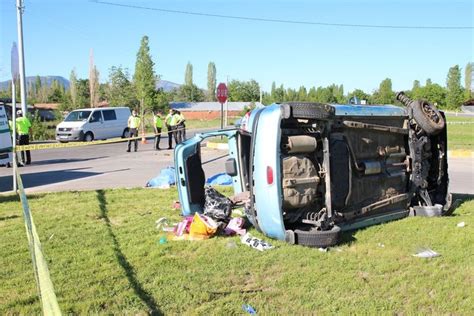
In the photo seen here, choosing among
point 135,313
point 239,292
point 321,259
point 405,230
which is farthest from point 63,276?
point 405,230

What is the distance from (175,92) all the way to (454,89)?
168 feet

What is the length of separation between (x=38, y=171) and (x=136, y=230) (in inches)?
327

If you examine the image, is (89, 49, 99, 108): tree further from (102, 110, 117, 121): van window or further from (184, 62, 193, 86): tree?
(184, 62, 193, 86): tree

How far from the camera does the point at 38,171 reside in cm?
1377

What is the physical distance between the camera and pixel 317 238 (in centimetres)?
560

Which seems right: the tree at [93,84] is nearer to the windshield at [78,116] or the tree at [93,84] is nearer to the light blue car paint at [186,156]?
the windshield at [78,116]

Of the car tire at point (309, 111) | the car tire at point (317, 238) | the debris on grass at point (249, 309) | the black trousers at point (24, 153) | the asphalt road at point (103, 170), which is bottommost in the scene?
the debris on grass at point (249, 309)

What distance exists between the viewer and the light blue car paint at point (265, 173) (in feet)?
18.3

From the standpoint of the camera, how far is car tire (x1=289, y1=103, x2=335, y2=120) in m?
5.71

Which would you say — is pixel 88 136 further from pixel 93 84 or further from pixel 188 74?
pixel 188 74

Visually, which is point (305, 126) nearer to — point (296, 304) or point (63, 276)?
point (296, 304)

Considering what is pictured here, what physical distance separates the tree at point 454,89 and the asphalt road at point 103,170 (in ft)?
253

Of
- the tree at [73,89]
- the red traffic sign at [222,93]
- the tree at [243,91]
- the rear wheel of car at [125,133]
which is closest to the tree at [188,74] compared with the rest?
the tree at [243,91]

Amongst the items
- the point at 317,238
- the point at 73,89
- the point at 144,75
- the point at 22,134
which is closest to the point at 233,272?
the point at 317,238
